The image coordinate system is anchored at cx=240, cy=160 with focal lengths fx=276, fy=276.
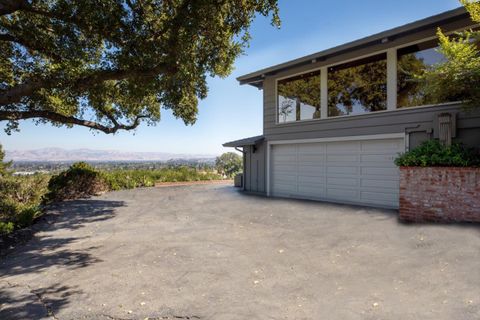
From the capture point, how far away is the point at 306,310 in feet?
10.6

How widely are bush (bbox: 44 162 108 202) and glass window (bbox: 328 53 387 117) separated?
37.3 ft

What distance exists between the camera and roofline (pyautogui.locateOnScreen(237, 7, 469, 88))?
718 cm

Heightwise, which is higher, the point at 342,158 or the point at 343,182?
the point at 342,158

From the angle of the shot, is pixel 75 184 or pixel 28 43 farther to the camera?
pixel 75 184

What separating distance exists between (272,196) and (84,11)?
29.3 feet

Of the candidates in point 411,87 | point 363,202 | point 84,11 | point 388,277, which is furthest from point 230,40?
point 388,277

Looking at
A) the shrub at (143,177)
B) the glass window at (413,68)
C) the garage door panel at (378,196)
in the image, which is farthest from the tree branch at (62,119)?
the glass window at (413,68)

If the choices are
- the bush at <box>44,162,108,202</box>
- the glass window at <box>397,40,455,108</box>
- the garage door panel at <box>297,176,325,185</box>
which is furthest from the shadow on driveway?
the glass window at <box>397,40,455,108</box>

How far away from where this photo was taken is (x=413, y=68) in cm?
818

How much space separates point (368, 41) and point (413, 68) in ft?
5.07

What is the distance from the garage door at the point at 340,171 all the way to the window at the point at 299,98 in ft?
3.94

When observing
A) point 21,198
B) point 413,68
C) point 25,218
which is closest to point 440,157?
point 413,68

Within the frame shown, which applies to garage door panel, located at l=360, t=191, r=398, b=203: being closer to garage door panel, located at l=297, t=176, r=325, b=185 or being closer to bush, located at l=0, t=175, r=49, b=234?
garage door panel, located at l=297, t=176, r=325, b=185

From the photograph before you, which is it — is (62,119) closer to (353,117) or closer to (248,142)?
(248,142)
